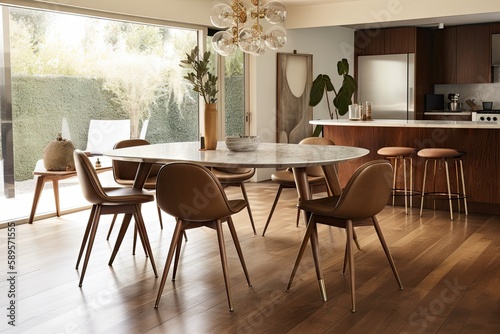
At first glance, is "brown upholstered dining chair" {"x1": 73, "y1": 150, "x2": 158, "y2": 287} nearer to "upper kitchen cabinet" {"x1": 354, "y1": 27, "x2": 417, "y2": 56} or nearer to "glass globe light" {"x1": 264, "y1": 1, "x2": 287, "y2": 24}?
"glass globe light" {"x1": 264, "y1": 1, "x2": 287, "y2": 24}

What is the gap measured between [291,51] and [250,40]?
4578 mm

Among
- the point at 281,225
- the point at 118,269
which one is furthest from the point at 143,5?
the point at 118,269

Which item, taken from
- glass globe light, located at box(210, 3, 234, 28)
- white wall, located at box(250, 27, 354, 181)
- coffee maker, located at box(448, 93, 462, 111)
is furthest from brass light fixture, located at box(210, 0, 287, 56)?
coffee maker, located at box(448, 93, 462, 111)

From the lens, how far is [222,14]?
4.50m

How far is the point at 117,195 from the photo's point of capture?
158 inches

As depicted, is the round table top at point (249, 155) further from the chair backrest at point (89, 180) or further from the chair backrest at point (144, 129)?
the chair backrest at point (144, 129)

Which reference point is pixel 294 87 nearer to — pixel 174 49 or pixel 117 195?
pixel 174 49

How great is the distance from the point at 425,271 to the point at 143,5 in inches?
165

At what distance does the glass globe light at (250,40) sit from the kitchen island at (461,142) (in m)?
2.23

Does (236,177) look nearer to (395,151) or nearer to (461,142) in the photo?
(395,151)

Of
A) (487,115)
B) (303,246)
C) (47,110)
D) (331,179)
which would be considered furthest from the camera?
(487,115)

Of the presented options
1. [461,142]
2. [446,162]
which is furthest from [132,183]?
[461,142]

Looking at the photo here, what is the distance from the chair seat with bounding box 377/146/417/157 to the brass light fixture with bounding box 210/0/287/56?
6.91ft

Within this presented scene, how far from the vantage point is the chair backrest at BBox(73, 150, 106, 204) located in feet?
12.4
